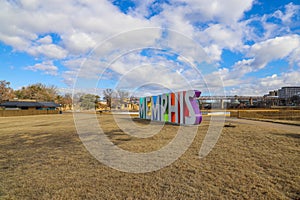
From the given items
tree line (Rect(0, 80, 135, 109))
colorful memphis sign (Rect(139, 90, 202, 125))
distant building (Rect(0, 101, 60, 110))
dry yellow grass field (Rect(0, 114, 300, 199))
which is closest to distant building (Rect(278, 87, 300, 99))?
tree line (Rect(0, 80, 135, 109))

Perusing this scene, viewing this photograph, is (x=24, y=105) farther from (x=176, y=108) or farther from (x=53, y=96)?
(x=176, y=108)

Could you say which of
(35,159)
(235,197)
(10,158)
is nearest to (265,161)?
(235,197)

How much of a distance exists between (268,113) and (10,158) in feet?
87.6

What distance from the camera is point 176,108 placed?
14258mm

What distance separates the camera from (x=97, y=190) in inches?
146

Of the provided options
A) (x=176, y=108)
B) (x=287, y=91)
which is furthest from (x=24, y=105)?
(x=287, y=91)

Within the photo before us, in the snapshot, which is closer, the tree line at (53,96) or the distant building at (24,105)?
the distant building at (24,105)

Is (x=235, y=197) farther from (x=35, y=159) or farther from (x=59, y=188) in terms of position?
(x=35, y=159)

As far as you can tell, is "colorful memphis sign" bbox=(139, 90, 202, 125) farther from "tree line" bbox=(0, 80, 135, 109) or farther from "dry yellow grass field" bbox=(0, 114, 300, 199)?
"tree line" bbox=(0, 80, 135, 109)

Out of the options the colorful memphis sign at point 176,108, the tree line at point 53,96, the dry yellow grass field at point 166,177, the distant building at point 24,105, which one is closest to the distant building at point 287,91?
the tree line at point 53,96

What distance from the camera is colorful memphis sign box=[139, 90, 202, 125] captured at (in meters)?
12.5

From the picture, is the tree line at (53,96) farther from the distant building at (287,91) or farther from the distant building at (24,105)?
the distant building at (287,91)

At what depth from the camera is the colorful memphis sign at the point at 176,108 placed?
41.0 feet

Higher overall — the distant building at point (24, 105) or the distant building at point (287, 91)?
the distant building at point (287, 91)
